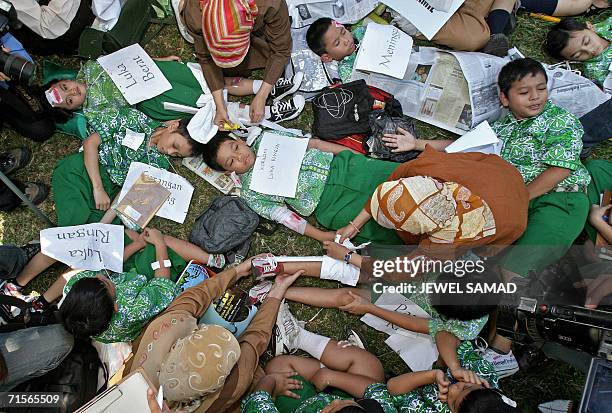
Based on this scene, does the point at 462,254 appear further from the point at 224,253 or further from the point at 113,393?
the point at 113,393

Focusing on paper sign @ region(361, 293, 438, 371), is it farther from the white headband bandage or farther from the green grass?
the white headband bandage

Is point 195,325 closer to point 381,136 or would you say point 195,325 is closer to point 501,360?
point 381,136

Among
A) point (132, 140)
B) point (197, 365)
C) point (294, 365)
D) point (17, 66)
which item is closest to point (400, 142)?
point (294, 365)

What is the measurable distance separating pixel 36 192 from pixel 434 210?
2.87 m

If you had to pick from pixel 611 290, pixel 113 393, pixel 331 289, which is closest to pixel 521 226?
pixel 611 290

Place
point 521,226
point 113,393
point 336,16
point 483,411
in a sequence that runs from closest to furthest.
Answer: point 113,393
point 483,411
point 521,226
point 336,16

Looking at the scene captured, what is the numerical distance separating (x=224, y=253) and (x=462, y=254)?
5.21 feet

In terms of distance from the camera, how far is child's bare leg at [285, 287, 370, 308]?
353 centimetres

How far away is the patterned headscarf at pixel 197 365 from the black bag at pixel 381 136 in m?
1.76

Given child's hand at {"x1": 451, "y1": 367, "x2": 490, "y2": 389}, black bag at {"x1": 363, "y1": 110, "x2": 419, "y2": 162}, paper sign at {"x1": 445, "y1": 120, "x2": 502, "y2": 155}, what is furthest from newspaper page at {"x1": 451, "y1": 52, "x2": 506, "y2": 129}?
child's hand at {"x1": 451, "y1": 367, "x2": 490, "y2": 389}

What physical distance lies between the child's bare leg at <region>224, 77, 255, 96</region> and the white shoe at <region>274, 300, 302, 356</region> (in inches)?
62.0

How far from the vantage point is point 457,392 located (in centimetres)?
273

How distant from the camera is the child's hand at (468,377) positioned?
2767mm

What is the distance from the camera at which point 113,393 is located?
6.72ft
